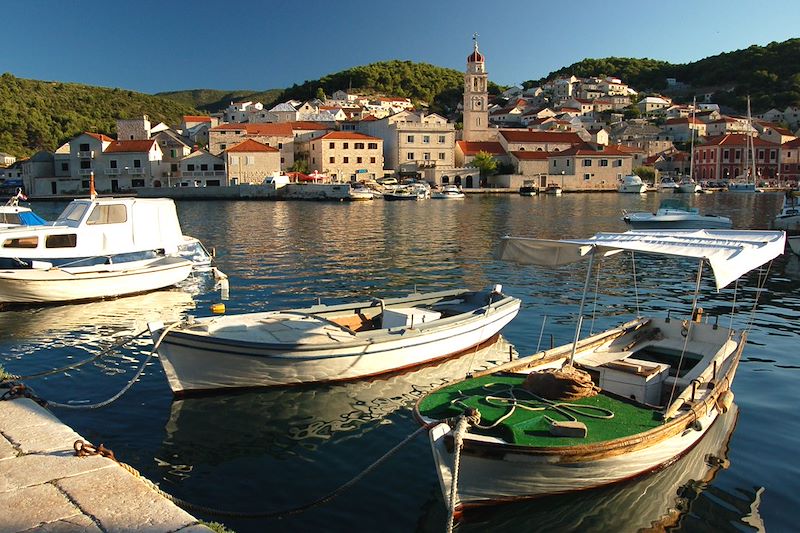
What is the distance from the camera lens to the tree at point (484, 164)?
94.6m

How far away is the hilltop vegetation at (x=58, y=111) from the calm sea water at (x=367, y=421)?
99.4 meters

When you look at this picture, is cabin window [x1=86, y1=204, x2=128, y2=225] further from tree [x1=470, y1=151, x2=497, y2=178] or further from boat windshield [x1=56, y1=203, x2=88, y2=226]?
tree [x1=470, y1=151, x2=497, y2=178]

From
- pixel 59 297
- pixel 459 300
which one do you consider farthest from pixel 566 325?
pixel 59 297

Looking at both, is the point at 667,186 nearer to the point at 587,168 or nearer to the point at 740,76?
the point at 587,168

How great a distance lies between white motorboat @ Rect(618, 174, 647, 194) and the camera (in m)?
90.6

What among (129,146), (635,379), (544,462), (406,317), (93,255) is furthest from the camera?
(129,146)

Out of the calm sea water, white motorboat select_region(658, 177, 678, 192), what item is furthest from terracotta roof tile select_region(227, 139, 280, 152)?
the calm sea water

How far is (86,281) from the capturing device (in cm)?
1897

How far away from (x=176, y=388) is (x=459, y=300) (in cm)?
698

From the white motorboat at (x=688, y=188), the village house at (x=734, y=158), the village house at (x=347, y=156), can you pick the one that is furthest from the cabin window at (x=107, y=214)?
the village house at (x=734, y=158)

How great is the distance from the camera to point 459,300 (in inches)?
611

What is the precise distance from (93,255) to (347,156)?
73260 mm

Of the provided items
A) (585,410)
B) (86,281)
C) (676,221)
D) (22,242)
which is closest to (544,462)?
(585,410)

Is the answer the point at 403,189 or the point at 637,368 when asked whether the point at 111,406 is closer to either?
the point at 637,368
